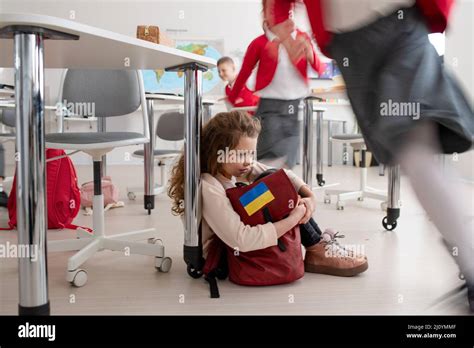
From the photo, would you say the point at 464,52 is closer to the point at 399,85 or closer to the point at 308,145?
the point at 308,145

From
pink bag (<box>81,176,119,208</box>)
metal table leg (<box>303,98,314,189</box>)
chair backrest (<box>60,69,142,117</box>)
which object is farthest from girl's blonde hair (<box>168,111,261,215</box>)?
metal table leg (<box>303,98,314,189</box>)

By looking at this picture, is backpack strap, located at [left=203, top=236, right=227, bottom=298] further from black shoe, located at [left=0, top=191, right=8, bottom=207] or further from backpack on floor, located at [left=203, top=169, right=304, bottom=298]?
black shoe, located at [left=0, top=191, right=8, bottom=207]

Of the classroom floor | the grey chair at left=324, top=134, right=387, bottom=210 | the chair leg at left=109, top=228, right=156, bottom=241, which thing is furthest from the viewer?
the grey chair at left=324, top=134, right=387, bottom=210

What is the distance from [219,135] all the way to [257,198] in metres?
0.26

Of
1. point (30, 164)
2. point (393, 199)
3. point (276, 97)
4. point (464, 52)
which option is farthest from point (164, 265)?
point (464, 52)

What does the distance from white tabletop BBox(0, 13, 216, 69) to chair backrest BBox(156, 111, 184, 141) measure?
2044 millimetres

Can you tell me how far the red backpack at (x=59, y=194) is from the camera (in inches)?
78.5

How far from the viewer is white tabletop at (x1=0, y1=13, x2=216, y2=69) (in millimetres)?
886

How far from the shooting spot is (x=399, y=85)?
33.1 inches

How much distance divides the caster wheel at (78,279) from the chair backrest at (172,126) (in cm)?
233

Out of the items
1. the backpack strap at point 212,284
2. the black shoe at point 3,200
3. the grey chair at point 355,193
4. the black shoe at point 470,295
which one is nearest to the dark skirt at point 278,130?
the backpack strap at point 212,284

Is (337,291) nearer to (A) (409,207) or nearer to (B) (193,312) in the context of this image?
(B) (193,312)

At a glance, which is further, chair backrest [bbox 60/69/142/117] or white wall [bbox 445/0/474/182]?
white wall [bbox 445/0/474/182]
